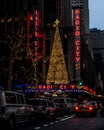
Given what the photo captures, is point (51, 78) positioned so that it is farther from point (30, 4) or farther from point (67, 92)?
point (30, 4)

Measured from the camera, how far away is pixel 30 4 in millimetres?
106938

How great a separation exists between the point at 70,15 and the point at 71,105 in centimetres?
7595

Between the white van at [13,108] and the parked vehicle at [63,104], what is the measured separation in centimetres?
1808

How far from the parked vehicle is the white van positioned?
18084 mm

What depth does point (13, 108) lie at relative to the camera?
66.5ft

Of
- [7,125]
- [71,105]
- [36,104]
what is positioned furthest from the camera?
[71,105]

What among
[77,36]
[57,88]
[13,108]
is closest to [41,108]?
[13,108]

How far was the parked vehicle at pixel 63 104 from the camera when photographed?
41.4 m

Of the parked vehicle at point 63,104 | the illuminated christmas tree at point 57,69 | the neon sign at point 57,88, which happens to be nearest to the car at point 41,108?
the parked vehicle at point 63,104

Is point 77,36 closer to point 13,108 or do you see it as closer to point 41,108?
point 41,108

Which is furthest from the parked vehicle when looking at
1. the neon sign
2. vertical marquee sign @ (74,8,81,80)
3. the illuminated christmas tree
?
vertical marquee sign @ (74,8,81,80)

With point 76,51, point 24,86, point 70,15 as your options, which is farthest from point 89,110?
point 70,15

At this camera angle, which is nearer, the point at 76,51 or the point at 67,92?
the point at 67,92

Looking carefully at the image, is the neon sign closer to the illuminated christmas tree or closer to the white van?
the illuminated christmas tree
